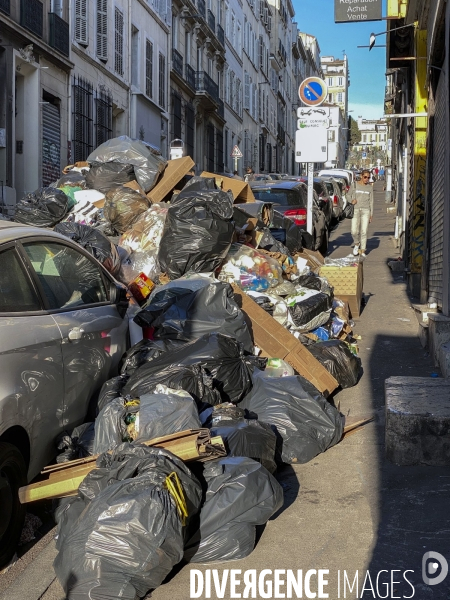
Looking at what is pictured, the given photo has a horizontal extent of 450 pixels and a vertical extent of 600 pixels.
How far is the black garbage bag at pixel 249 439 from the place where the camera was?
4203 mm

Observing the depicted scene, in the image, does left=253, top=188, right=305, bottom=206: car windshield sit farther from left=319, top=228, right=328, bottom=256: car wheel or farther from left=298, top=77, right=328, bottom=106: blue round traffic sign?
left=298, top=77, right=328, bottom=106: blue round traffic sign

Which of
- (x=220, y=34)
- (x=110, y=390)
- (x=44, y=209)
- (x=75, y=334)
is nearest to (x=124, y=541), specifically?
(x=75, y=334)

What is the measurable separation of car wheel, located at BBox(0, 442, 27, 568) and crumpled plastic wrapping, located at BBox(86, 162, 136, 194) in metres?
5.97

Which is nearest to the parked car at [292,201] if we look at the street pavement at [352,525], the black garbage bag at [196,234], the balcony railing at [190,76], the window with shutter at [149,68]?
the black garbage bag at [196,234]

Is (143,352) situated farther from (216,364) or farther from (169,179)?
(169,179)

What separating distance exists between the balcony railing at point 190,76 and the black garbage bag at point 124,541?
2998 cm

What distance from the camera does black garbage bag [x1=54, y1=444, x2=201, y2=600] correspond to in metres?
3.15

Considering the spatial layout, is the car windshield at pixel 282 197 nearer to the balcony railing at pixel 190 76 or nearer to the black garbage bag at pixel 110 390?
the black garbage bag at pixel 110 390

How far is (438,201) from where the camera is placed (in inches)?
346

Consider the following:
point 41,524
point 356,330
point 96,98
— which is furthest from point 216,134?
point 41,524

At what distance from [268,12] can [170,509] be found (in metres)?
53.5

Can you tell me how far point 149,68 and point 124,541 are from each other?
25.0 meters

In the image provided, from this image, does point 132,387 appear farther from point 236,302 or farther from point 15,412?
point 236,302

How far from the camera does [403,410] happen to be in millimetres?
4785
